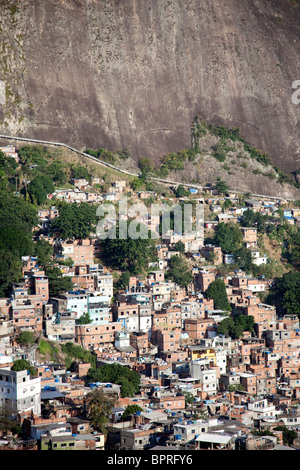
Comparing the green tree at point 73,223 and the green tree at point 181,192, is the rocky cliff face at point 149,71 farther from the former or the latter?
the green tree at point 73,223

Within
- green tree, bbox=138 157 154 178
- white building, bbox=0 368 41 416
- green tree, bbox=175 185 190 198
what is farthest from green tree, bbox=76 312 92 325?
green tree, bbox=138 157 154 178

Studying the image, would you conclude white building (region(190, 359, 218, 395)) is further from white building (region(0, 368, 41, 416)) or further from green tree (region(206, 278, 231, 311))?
white building (region(0, 368, 41, 416))

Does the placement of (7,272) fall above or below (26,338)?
above

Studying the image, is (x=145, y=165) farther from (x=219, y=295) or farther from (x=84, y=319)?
(x=84, y=319)

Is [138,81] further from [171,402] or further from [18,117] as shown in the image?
[171,402]

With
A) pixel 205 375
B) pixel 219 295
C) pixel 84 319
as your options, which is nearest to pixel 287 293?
pixel 219 295

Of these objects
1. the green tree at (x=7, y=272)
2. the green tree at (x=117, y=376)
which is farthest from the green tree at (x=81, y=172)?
the green tree at (x=117, y=376)
